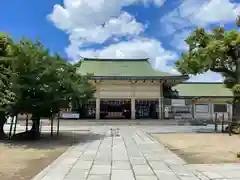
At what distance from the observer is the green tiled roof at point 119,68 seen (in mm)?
30047

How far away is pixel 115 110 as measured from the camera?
33.7m

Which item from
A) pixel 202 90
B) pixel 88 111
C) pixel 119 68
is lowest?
pixel 88 111

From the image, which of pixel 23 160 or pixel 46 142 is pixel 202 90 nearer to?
pixel 46 142

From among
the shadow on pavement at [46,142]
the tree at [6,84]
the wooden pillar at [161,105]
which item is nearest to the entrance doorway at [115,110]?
the wooden pillar at [161,105]

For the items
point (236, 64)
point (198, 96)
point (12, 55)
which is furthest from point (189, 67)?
point (198, 96)

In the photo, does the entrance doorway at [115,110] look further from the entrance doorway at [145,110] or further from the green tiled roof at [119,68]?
the green tiled roof at [119,68]

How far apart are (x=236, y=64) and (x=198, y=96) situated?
14.8 meters

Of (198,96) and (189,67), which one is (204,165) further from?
(198,96)

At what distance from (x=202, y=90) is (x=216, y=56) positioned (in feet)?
60.8

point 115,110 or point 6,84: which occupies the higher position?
point 6,84

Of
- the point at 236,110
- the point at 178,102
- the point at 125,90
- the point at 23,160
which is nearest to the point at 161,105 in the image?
the point at 178,102

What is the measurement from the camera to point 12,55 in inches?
512

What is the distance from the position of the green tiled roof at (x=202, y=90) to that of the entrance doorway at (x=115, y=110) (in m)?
6.74

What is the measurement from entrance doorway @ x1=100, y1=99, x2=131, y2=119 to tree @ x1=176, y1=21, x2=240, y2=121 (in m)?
14.6
